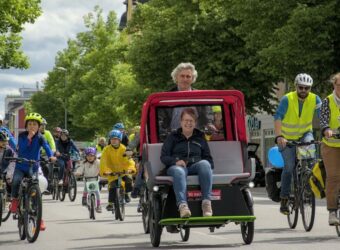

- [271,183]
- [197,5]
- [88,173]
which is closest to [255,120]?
[197,5]

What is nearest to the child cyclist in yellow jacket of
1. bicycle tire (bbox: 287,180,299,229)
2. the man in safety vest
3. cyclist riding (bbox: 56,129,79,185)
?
Answer: bicycle tire (bbox: 287,180,299,229)

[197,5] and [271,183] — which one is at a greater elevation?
[197,5]

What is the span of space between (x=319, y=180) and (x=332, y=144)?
58 cm

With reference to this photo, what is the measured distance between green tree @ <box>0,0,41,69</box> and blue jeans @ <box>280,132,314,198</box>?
29367 millimetres

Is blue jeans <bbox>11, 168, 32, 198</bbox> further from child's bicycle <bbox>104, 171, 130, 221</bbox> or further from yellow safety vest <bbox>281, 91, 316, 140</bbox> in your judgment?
child's bicycle <bbox>104, 171, 130, 221</bbox>

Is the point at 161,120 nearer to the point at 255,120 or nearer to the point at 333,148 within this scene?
the point at 333,148

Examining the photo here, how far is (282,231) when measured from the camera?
1392 centimetres

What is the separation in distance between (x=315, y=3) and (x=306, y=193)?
73.3 ft

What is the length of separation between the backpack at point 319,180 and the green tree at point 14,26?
99.8 feet

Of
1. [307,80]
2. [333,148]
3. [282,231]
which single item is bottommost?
[282,231]

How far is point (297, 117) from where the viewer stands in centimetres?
1387

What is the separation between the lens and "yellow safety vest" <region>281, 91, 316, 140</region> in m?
13.9

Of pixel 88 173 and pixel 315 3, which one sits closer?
pixel 88 173

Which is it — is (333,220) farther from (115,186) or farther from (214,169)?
(115,186)
